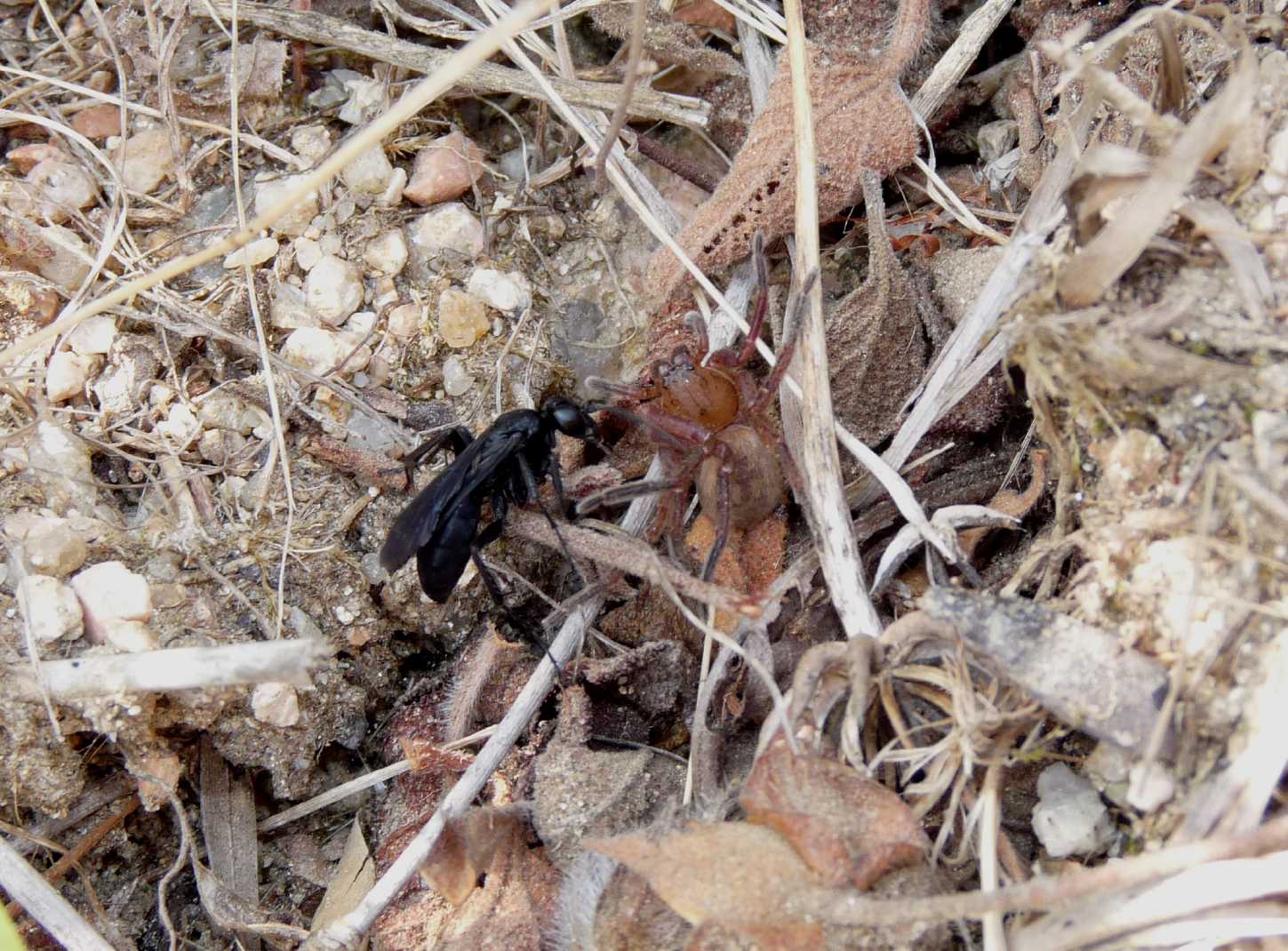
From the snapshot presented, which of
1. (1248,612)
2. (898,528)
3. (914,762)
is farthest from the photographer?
→ (898,528)

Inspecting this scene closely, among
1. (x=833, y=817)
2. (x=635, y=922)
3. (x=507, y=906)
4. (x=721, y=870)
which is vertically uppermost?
(x=833, y=817)

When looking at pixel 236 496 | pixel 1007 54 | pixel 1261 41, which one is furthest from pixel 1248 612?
pixel 236 496

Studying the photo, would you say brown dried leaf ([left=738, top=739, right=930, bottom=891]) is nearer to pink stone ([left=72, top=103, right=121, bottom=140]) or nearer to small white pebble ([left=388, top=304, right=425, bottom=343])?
small white pebble ([left=388, top=304, right=425, bottom=343])

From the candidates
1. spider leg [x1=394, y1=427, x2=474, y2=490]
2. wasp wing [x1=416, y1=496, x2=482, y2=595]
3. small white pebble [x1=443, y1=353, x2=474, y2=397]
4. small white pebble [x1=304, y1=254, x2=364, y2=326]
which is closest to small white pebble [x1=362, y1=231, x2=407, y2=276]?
small white pebble [x1=304, y1=254, x2=364, y2=326]

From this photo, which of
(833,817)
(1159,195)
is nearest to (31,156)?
(833,817)

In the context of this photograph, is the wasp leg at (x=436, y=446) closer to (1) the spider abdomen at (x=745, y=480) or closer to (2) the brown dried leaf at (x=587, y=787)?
(1) the spider abdomen at (x=745, y=480)

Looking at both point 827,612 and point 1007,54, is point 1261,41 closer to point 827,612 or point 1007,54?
point 1007,54

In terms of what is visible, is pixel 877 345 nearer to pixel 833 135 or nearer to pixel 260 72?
pixel 833 135
